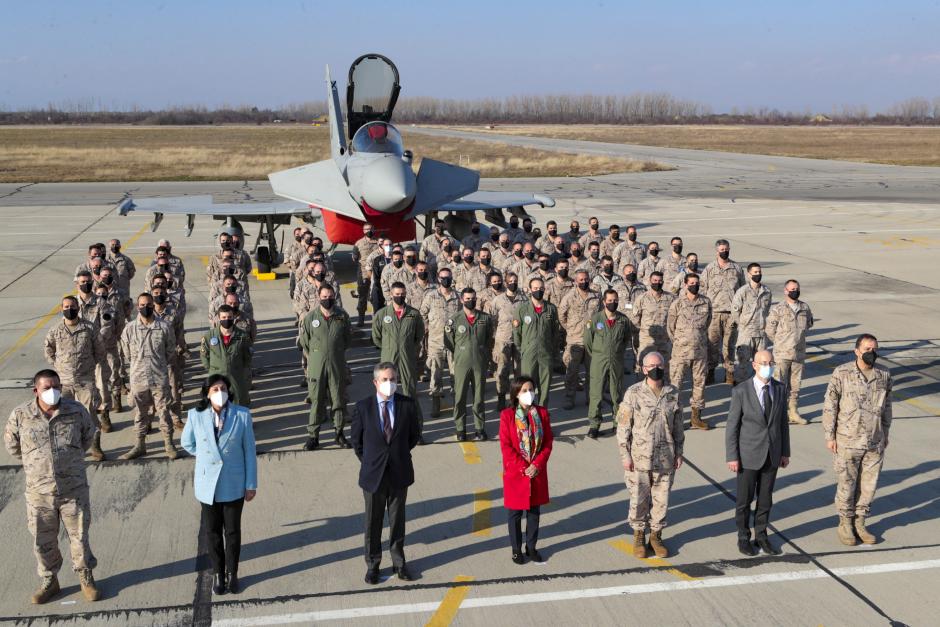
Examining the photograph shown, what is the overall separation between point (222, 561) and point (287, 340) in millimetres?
7369

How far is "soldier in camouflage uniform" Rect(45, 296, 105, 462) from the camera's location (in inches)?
329

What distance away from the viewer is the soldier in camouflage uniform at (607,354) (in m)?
9.05

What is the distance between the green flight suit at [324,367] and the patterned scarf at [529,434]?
3032mm

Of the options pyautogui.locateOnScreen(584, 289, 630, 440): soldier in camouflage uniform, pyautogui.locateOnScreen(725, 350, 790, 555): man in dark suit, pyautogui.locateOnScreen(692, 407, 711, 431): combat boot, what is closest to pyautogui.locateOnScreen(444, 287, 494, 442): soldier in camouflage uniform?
pyautogui.locateOnScreen(584, 289, 630, 440): soldier in camouflage uniform

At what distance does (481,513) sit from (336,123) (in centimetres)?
1181

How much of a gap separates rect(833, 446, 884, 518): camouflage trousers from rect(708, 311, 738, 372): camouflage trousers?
14.8ft

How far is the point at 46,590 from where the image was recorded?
580cm

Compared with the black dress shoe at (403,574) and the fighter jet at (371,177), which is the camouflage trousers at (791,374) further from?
the fighter jet at (371,177)

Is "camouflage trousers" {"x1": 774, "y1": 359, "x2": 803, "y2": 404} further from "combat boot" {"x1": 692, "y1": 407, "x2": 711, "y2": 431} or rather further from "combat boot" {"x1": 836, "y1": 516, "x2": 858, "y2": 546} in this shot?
"combat boot" {"x1": 836, "y1": 516, "x2": 858, "y2": 546}

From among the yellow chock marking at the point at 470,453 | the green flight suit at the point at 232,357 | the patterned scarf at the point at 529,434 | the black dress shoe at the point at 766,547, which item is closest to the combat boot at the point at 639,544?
the black dress shoe at the point at 766,547

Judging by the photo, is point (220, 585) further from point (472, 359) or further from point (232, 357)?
point (472, 359)

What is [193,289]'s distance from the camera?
1714 cm

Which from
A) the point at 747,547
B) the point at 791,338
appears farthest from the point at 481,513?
the point at 791,338

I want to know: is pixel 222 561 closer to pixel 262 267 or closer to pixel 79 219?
pixel 262 267
